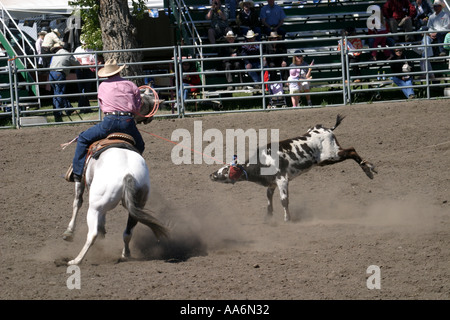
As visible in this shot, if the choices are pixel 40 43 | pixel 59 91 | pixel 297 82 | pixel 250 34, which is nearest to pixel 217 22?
pixel 250 34

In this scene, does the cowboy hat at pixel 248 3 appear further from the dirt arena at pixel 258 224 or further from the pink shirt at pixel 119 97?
the pink shirt at pixel 119 97

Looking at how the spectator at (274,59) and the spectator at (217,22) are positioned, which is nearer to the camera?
the spectator at (274,59)

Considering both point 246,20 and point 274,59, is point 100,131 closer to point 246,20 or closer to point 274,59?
point 274,59

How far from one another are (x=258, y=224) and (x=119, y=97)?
2.36 m

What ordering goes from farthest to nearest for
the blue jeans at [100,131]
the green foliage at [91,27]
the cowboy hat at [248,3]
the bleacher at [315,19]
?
the bleacher at [315,19], the cowboy hat at [248,3], the green foliage at [91,27], the blue jeans at [100,131]

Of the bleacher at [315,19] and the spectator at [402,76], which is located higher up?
the bleacher at [315,19]

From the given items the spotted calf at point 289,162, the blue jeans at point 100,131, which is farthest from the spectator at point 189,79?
the blue jeans at point 100,131

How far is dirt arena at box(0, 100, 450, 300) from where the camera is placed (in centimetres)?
552

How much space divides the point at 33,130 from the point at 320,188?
20.0 feet

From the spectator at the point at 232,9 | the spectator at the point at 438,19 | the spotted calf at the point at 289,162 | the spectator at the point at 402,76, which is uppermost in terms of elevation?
the spectator at the point at 232,9

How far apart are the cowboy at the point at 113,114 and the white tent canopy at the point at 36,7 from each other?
10368 mm

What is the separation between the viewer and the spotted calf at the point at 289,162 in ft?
26.2

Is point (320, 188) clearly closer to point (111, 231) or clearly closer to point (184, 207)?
point (184, 207)

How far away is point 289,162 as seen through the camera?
26.6ft
